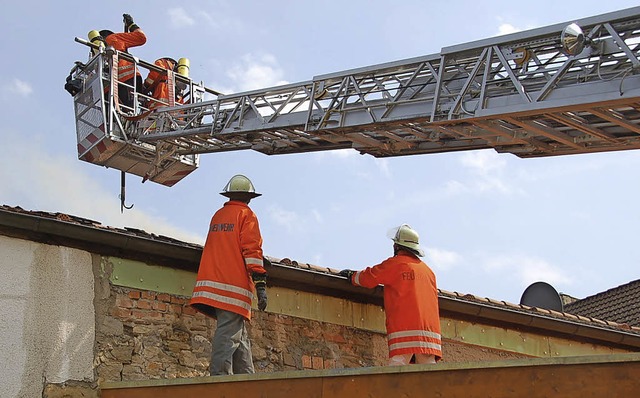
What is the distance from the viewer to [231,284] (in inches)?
286

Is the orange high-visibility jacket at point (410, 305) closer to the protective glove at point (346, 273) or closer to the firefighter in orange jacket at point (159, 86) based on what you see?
the protective glove at point (346, 273)

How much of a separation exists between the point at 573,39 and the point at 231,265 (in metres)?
3.19

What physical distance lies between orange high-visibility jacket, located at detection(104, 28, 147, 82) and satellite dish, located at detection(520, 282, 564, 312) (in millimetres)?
6125

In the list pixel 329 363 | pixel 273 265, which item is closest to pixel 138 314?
pixel 273 265

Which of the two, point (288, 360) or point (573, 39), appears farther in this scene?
point (288, 360)

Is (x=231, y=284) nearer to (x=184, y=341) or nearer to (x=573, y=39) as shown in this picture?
(x=184, y=341)

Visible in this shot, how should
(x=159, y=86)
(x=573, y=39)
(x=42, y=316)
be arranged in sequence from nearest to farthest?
(x=42, y=316), (x=573, y=39), (x=159, y=86)

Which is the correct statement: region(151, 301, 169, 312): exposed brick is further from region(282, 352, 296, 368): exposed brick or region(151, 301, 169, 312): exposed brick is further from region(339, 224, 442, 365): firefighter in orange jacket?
A: region(339, 224, 442, 365): firefighter in orange jacket

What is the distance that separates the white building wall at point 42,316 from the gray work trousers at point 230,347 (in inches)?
37.5

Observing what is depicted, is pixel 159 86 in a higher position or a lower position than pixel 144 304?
higher

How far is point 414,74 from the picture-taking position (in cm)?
828

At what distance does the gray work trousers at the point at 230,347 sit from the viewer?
7.09 metres

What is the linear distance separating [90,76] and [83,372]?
5.78 metres

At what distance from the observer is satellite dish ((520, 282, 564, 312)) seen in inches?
484
